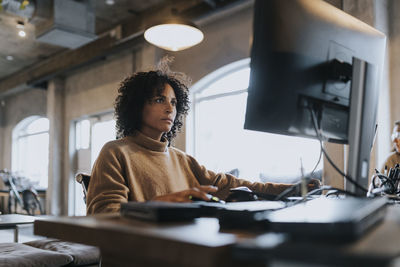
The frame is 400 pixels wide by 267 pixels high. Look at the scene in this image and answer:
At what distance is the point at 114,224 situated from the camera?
2.55 ft

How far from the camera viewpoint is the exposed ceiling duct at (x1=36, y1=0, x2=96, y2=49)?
5812mm

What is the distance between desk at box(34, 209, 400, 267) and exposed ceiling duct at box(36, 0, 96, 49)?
18.2 ft

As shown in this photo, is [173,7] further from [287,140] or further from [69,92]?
[69,92]

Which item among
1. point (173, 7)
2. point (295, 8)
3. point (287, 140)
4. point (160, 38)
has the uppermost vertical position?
point (173, 7)

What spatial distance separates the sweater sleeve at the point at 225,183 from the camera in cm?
170

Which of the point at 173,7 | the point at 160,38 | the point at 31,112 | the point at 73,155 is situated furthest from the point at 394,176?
the point at 31,112

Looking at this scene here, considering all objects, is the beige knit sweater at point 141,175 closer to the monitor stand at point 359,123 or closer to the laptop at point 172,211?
the laptop at point 172,211

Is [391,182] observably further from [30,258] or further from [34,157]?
[34,157]

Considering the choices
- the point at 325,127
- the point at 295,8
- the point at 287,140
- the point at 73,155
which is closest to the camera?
the point at 295,8

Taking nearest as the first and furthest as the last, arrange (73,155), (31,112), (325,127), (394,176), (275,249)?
1. (275,249)
2. (325,127)
3. (394,176)
4. (73,155)
5. (31,112)

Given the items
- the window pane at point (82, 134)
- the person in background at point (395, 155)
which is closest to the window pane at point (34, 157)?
the window pane at point (82, 134)

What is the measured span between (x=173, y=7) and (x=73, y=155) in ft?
14.9

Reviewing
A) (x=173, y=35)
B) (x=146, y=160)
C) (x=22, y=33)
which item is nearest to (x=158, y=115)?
(x=146, y=160)

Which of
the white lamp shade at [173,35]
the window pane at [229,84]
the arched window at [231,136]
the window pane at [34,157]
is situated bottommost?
the window pane at [34,157]
